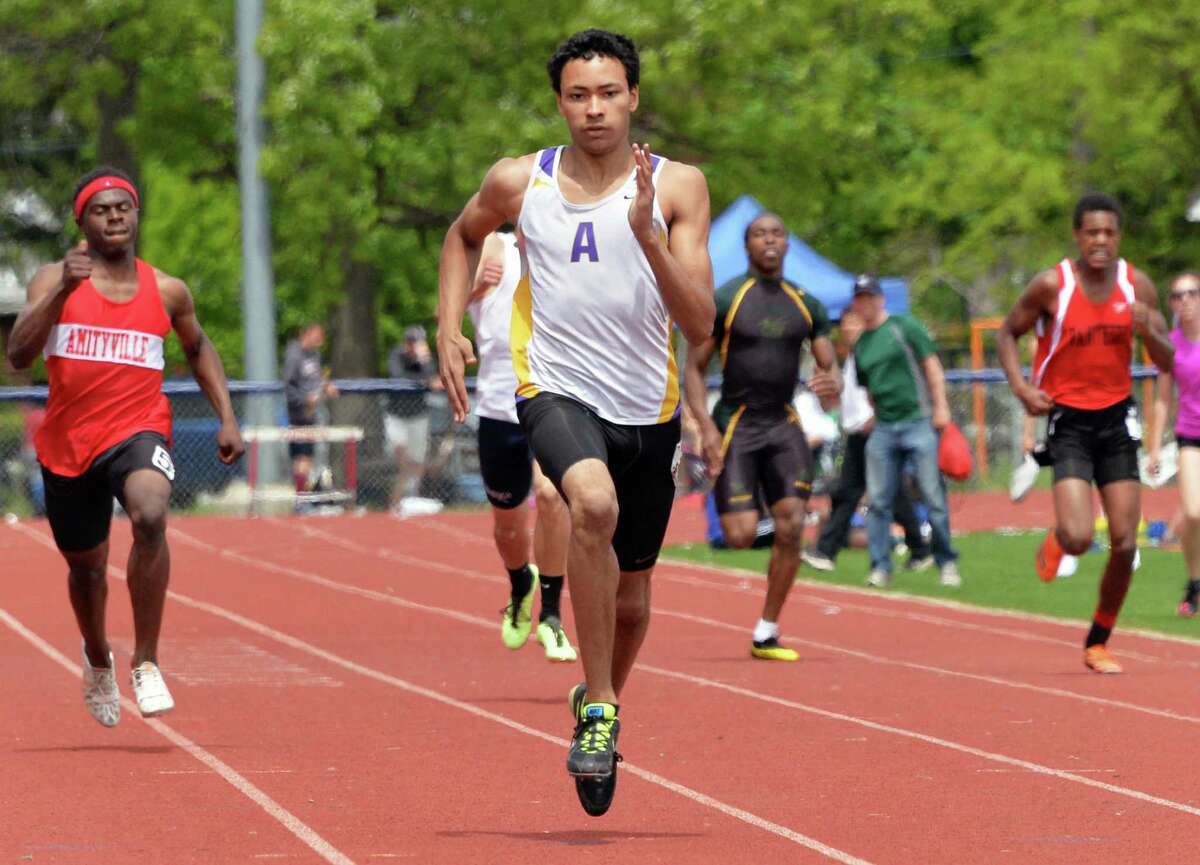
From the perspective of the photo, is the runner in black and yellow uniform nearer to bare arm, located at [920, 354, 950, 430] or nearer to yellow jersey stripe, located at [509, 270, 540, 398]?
bare arm, located at [920, 354, 950, 430]

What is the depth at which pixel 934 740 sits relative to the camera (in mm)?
9234

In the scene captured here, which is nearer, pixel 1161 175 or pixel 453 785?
pixel 453 785

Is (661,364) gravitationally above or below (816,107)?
below

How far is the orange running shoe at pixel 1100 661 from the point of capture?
11.7 m

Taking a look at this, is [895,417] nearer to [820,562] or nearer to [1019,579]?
[1019,579]

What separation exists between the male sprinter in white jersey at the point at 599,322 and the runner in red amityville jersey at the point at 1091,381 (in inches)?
172

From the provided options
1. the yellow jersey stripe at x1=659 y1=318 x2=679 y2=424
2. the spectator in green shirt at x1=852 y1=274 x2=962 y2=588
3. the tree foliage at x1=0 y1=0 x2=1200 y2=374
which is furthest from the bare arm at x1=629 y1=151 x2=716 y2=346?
the tree foliage at x1=0 y1=0 x2=1200 y2=374

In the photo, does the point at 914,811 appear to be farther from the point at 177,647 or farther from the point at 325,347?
the point at 325,347

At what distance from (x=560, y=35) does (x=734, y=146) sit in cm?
285

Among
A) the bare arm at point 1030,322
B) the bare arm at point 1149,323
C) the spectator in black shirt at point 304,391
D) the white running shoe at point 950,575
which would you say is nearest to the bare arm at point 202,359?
the bare arm at point 1030,322

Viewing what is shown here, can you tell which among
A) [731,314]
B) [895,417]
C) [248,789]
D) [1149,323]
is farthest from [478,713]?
[895,417]

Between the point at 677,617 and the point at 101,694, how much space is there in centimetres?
657

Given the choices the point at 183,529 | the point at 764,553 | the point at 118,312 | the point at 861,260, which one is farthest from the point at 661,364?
the point at 861,260

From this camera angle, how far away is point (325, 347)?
45.8 meters
